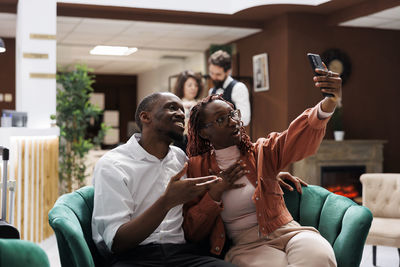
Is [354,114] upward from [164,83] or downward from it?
downward

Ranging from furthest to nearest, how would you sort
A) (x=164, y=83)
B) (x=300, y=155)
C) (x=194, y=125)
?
1. (x=164, y=83)
2. (x=194, y=125)
3. (x=300, y=155)

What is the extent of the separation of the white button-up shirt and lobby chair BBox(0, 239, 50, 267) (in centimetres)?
38

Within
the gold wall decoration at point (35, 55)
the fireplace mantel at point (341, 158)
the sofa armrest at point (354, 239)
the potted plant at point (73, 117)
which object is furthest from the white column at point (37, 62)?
the sofa armrest at point (354, 239)

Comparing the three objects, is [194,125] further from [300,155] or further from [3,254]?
[3,254]

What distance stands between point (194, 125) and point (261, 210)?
19.6 inches

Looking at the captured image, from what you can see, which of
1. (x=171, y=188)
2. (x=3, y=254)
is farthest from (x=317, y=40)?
(x=3, y=254)

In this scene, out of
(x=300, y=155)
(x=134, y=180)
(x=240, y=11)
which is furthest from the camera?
(x=240, y=11)

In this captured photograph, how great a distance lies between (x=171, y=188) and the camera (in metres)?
1.78

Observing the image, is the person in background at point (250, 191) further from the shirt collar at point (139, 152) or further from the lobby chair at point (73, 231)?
the lobby chair at point (73, 231)

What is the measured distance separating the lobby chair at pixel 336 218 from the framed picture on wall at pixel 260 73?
15.6 ft

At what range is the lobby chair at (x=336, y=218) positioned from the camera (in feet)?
6.59

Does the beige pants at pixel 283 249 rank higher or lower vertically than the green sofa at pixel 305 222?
lower

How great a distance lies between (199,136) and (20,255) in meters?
1.04

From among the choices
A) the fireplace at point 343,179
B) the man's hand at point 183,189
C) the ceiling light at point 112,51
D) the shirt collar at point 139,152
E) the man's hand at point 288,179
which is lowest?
the fireplace at point 343,179
